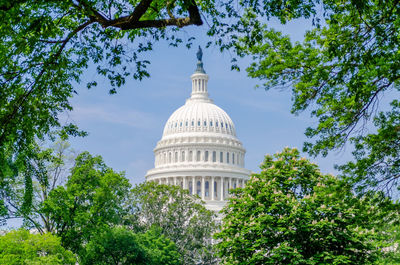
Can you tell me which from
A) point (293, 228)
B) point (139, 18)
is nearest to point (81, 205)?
point (293, 228)

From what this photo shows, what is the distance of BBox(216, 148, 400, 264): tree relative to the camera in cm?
3189

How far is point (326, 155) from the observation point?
17344 mm

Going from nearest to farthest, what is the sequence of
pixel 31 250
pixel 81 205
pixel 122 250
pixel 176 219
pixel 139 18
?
pixel 139 18, pixel 31 250, pixel 81 205, pixel 122 250, pixel 176 219

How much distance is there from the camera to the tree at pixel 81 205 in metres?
43.1

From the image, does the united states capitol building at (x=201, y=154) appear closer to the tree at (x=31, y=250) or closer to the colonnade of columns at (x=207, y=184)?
the colonnade of columns at (x=207, y=184)

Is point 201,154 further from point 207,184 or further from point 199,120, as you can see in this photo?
point 199,120

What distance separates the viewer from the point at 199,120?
156 metres

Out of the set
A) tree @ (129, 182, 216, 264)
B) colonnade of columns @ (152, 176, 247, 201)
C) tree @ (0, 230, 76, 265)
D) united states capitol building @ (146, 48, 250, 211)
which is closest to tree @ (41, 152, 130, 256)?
tree @ (0, 230, 76, 265)

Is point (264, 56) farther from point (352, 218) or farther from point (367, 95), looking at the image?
point (352, 218)

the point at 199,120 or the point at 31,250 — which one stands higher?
the point at 199,120

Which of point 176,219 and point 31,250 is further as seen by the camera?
point 176,219

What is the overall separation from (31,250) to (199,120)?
390 feet

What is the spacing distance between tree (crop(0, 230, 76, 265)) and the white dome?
11549cm

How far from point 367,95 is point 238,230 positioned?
68.6ft
